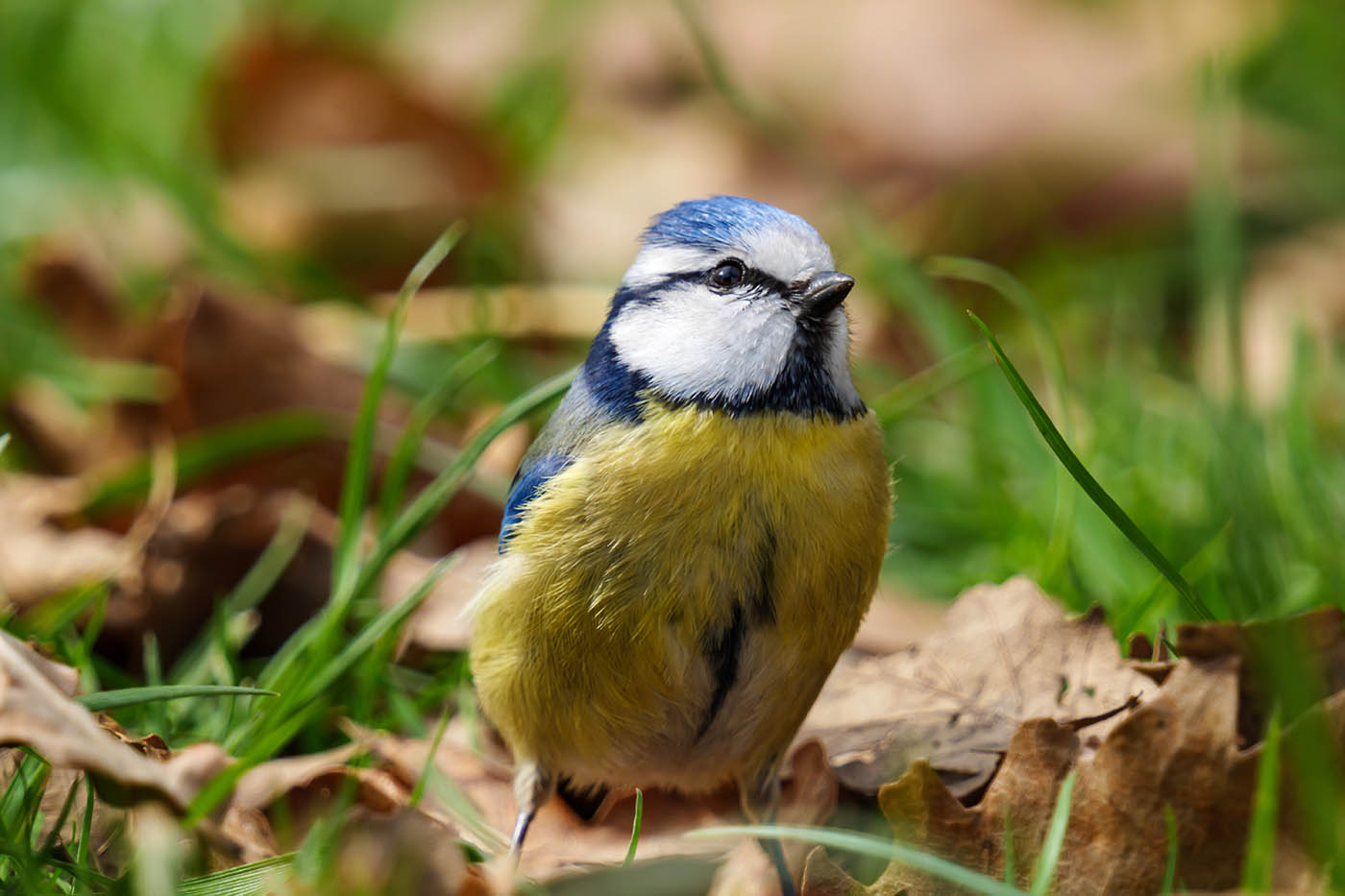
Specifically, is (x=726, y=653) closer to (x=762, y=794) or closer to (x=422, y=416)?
(x=762, y=794)

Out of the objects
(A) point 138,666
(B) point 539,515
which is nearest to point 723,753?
(B) point 539,515

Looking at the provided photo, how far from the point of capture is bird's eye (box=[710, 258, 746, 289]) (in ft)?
7.13

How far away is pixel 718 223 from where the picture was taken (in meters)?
2.21

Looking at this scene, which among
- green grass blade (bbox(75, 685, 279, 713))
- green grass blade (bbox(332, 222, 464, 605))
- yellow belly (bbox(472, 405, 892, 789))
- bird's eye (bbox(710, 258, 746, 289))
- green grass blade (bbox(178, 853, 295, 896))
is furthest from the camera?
green grass blade (bbox(332, 222, 464, 605))

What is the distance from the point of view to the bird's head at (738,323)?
2.07 metres

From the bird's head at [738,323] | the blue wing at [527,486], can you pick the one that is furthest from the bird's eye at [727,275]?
the blue wing at [527,486]

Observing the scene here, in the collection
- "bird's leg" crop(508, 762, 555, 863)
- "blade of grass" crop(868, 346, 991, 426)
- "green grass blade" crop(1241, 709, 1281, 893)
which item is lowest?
"bird's leg" crop(508, 762, 555, 863)

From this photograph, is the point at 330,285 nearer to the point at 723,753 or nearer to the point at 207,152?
the point at 207,152

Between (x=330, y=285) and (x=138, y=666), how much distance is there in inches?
73.6

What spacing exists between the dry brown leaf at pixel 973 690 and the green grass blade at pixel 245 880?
2.92 ft

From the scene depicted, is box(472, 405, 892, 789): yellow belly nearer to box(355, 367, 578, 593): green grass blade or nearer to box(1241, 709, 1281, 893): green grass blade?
box(355, 367, 578, 593): green grass blade

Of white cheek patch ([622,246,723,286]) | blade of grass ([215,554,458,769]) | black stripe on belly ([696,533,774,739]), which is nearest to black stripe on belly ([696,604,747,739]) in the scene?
black stripe on belly ([696,533,774,739])

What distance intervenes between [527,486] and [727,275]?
0.47 meters

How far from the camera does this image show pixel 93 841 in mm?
1812
